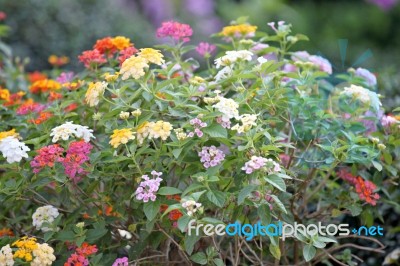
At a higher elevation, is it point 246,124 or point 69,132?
point 246,124

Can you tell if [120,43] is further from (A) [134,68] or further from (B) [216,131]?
(B) [216,131]

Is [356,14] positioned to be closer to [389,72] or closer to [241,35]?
[389,72]

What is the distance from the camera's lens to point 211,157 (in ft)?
5.64

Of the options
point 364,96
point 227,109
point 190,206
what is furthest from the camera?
point 364,96

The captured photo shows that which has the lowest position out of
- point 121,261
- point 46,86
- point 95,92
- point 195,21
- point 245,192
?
point 195,21

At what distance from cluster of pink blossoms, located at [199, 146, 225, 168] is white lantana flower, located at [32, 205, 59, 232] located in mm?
434

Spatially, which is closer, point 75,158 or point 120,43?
point 75,158

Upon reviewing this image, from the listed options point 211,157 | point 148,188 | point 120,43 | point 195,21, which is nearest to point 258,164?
point 211,157

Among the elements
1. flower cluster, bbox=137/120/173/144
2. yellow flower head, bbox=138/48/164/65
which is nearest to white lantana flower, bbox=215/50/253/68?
yellow flower head, bbox=138/48/164/65

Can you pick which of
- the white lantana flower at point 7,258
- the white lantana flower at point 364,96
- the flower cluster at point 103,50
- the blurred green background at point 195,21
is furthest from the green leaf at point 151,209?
the blurred green background at point 195,21

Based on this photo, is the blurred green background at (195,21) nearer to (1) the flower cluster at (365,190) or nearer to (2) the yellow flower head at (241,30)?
(2) the yellow flower head at (241,30)

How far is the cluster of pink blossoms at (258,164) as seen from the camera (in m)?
1.59

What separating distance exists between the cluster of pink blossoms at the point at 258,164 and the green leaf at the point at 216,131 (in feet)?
0.37

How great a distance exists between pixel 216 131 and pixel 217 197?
0.16 metres
